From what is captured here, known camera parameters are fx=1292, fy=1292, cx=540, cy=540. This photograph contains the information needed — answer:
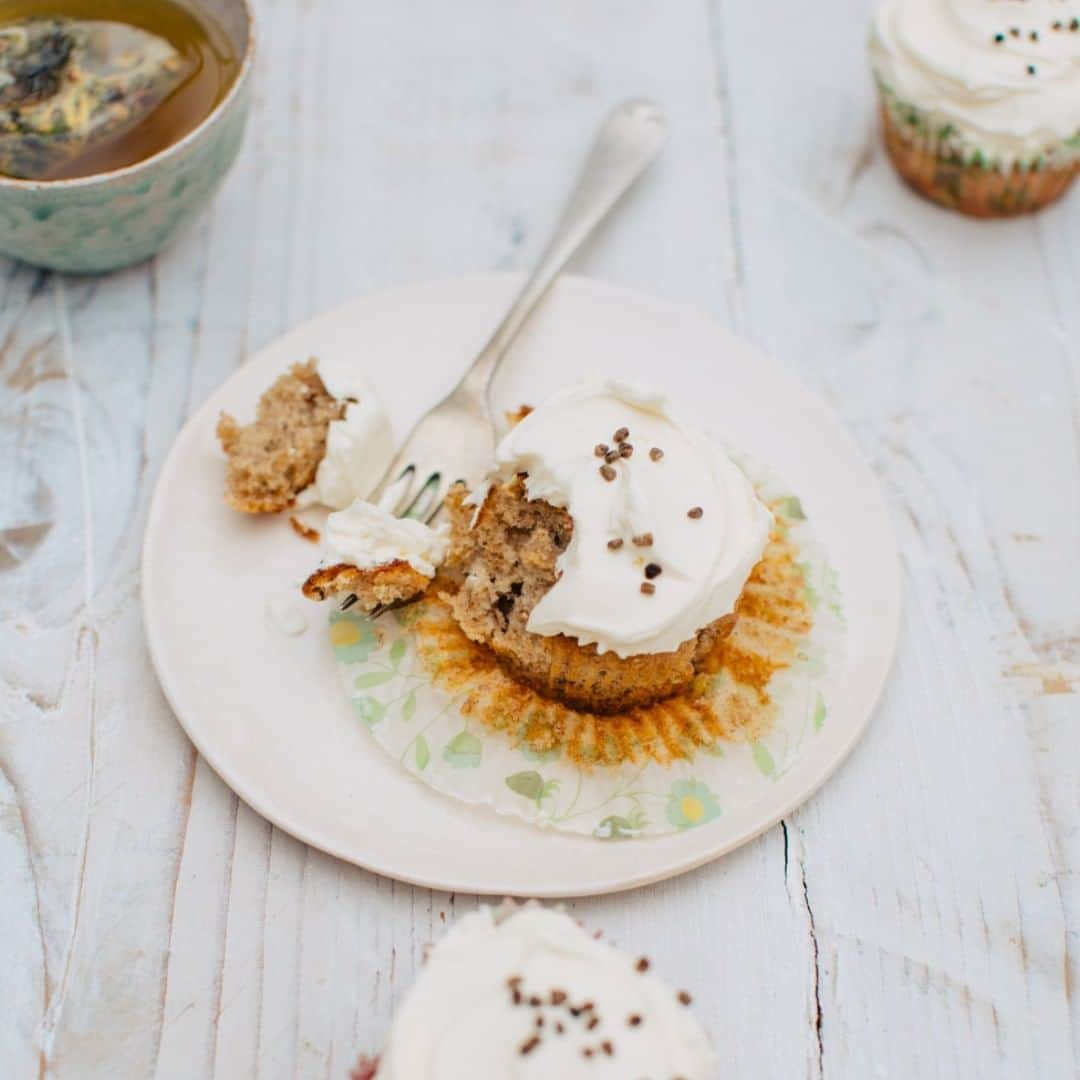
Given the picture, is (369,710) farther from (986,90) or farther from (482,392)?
(986,90)

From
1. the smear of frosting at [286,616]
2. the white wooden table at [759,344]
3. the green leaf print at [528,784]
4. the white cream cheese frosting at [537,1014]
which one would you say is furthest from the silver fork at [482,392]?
the white cream cheese frosting at [537,1014]

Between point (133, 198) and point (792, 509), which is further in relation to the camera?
point (133, 198)

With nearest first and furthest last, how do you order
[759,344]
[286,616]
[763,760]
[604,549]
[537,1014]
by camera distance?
1. [537,1014]
2. [604,549]
3. [763,760]
4. [286,616]
5. [759,344]

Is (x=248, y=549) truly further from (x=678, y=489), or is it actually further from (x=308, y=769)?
(x=678, y=489)

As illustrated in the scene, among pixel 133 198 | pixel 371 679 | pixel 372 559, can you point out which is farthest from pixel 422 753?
pixel 133 198

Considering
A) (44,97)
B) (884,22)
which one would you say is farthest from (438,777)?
(884,22)

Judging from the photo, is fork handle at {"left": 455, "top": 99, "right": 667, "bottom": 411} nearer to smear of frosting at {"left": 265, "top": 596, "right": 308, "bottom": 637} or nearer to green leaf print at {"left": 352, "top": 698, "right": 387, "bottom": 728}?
smear of frosting at {"left": 265, "top": 596, "right": 308, "bottom": 637}
